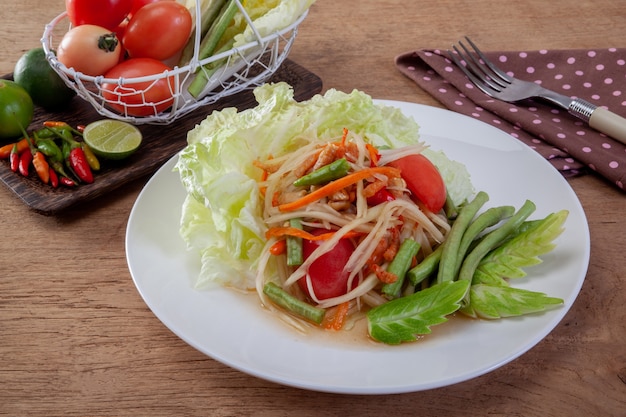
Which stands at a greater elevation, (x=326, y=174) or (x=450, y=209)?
(x=326, y=174)

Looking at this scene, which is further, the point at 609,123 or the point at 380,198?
the point at 609,123

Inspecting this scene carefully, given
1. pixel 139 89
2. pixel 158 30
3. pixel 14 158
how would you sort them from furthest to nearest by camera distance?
pixel 158 30
pixel 139 89
pixel 14 158

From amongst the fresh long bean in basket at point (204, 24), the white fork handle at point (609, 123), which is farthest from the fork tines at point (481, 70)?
the fresh long bean in basket at point (204, 24)

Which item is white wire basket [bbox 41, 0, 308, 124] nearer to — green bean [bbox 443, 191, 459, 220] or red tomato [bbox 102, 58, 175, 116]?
red tomato [bbox 102, 58, 175, 116]

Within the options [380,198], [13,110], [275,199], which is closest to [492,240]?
[380,198]

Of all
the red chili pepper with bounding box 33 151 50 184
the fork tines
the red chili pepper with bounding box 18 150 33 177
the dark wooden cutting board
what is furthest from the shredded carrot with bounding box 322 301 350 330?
Result: the fork tines

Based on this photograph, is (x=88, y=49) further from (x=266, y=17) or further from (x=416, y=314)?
(x=416, y=314)

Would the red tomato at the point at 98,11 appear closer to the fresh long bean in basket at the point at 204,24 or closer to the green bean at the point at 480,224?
the fresh long bean in basket at the point at 204,24

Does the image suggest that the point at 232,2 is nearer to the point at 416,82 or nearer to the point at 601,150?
the point at 416,82
